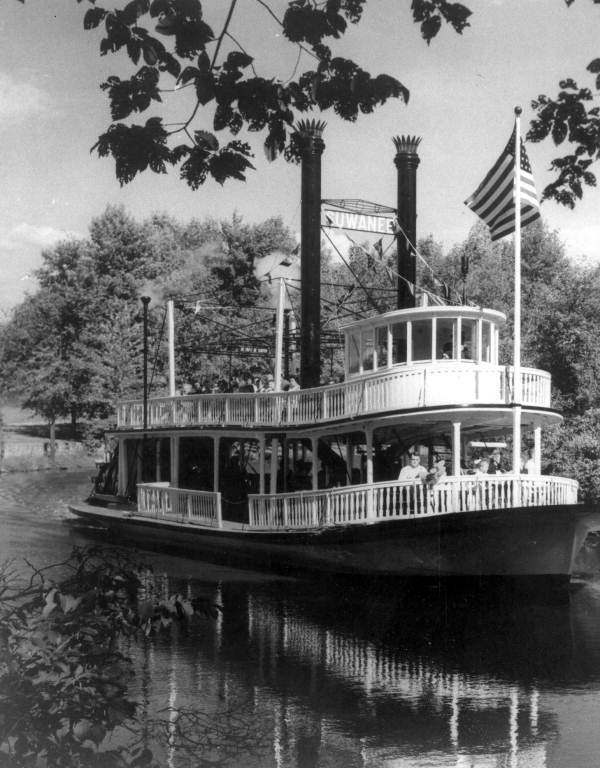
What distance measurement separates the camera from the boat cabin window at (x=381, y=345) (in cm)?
1945

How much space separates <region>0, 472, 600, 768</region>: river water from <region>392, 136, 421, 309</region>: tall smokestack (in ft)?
29.1

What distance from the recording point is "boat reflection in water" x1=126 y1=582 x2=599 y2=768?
366 inches

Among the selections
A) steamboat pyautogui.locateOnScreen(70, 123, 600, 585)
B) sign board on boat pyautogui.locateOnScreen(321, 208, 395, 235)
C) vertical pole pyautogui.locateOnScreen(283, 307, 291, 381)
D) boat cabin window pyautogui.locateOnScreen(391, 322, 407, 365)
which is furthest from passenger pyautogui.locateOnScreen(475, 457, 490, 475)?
sign board on boat pyautogui.locateOnScreen(321, 208, 395, 235)

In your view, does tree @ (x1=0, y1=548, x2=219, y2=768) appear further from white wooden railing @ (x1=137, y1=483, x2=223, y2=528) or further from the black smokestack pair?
the black smokestack pair

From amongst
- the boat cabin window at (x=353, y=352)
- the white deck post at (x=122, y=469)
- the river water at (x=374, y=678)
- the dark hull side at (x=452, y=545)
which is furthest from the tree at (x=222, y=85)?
the white deck post at (x=122, y=469)

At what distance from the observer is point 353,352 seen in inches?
798

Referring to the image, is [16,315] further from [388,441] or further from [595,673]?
[595,673]

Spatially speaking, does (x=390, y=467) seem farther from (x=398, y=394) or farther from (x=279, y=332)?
(x=279, y=332)

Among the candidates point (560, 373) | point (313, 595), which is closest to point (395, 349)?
point (313, 595)

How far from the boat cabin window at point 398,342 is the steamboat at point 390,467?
0.03 meters

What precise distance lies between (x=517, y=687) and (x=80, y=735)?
7.97 metres

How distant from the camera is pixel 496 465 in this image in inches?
797

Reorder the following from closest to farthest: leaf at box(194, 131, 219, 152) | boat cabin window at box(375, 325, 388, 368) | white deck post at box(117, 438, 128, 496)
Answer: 1. leaf at box(194, 131, 219, 152)
2. boat cabin window at box(375, 325, 388, 368)
3. white deck post at box(117, 438, 128, 496)

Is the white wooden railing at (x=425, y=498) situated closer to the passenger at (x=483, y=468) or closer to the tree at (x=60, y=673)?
the passenger at (x=483, y=468)
